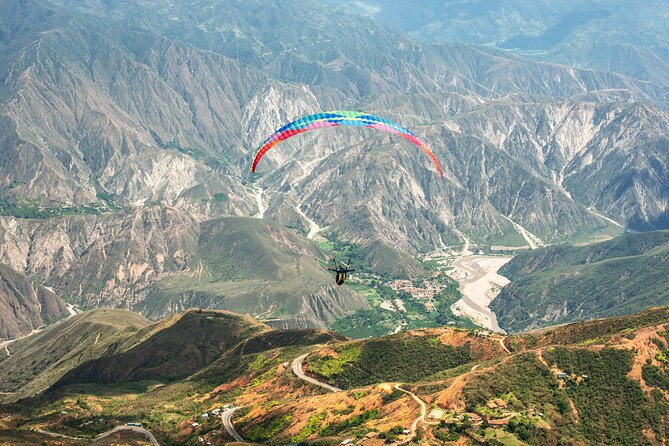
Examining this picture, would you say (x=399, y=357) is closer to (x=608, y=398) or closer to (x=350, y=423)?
(x=350, y=423)

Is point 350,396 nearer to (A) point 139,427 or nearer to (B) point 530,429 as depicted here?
(B) point 530,429

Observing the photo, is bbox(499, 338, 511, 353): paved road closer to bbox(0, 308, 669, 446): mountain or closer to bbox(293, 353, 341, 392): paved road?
bbox(0, 308, 669, 446): mountain

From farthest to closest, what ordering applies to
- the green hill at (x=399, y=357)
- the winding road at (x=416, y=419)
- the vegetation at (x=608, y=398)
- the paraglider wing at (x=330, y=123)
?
the green hill at (x=399, y=357), the vegetation at (x=608, y=398), the paraglider wing at (x=330, y=123), the winding road at (x=416, y=419)

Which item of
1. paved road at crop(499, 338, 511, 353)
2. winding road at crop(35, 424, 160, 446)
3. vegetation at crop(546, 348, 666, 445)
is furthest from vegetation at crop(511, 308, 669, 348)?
winding road at crop(35, 424, 160, 446)

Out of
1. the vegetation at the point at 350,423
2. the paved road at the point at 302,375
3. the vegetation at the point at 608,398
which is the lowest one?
the paved road at the point at 302,375

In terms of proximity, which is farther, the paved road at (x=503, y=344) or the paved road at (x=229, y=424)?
the paved road at (x=503, y=344)

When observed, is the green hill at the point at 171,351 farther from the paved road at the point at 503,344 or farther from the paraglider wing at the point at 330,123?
the paraglider wing at the point at 330,123

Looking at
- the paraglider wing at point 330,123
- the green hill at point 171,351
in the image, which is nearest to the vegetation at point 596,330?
the paraglider wing at point 330,123
